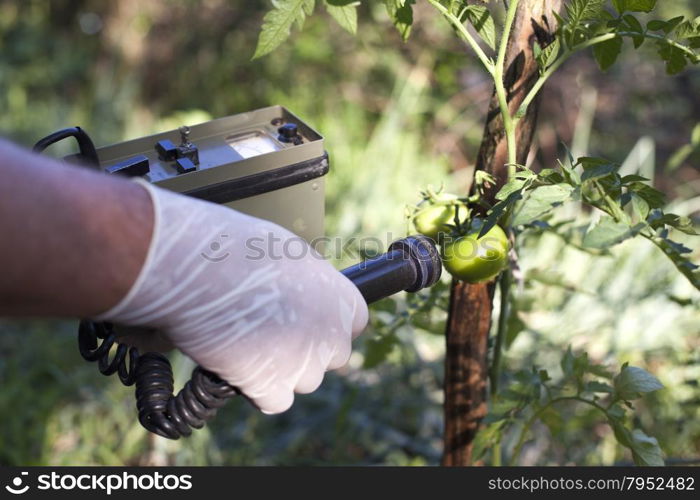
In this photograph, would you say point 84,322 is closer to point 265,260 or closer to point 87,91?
point 265,260

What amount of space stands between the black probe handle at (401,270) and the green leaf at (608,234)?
268 millimetres

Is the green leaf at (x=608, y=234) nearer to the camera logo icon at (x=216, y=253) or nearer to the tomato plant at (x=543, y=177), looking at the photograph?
the tomato plant at (x=543, y=177)

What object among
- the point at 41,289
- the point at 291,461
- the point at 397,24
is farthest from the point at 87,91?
the point at 41,289

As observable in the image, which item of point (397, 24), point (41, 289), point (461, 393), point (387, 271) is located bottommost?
point (461, 393)

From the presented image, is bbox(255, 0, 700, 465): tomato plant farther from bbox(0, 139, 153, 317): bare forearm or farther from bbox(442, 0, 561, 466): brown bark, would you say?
bbox(0, 139, 153, 317): bare forearm

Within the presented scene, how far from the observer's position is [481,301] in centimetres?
124

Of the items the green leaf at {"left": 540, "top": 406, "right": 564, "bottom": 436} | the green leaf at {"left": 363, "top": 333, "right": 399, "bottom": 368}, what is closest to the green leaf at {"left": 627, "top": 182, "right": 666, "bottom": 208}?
the green leaf at {"left": 540, "top": 406, "right": 564, "bottom": 436}

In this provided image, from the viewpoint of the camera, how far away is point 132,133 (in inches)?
138

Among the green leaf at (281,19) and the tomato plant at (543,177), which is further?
the green leaf at (281,19)

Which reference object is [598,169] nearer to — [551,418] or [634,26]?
[634,26]

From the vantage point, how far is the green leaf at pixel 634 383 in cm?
113

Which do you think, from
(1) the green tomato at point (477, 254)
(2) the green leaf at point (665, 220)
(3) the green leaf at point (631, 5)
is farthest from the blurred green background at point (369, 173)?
(3) the green leaf at point (631, 5)

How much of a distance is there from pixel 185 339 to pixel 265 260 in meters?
0.15

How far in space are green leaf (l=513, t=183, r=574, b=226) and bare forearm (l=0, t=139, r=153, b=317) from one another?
0.47 meters
